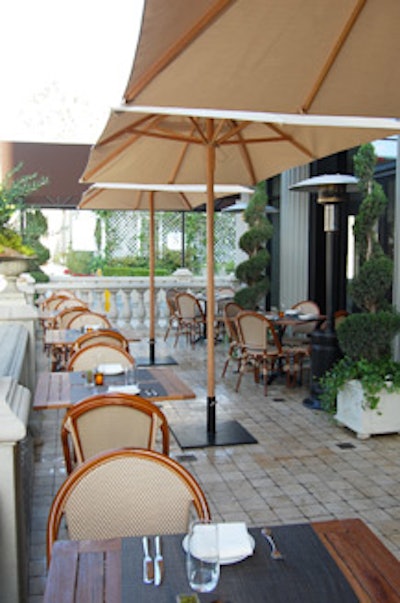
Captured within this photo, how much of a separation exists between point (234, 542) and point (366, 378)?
364 cm

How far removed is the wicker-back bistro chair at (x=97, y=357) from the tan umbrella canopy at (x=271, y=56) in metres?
1.83

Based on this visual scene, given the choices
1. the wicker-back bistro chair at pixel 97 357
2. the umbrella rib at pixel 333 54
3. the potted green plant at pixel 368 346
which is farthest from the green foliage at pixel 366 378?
the umbrella rib at pixel 333 54

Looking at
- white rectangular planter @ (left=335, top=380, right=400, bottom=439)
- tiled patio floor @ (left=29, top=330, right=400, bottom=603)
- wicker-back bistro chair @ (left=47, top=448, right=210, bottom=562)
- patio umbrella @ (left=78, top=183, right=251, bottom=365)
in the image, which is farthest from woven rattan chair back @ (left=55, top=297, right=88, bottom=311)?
wicker-back bistro chair @ (left=47, top=448, right=210, bottom=562)

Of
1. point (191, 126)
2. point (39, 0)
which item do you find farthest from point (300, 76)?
point (39, 0)

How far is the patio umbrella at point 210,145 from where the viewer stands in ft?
13.3

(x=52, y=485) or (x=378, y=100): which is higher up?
(x=378, y=100)

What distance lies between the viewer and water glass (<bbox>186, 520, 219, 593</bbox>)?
1.59 m

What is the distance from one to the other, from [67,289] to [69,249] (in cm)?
745

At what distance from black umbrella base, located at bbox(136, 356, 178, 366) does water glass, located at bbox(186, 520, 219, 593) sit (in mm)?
6909

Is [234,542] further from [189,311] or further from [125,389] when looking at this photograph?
[189,311]

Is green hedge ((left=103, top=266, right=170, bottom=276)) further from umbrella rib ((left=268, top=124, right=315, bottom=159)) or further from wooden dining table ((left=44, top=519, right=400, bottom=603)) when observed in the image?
wooden dining table ((left=44, top=519, right=400, bottom=603))

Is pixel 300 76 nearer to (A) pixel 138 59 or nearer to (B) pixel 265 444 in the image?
(A) pixel 138 59

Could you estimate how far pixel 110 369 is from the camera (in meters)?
4.20

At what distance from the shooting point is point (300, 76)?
323 centimetres
